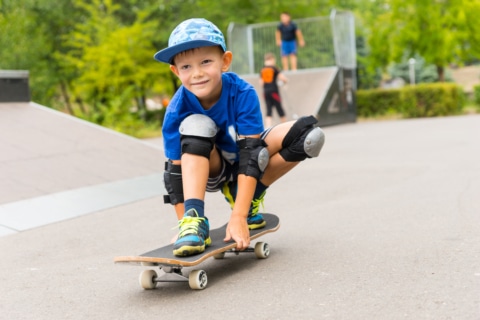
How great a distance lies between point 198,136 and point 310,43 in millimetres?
18150

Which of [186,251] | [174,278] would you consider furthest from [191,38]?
[174,278]

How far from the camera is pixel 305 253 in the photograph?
394 cm

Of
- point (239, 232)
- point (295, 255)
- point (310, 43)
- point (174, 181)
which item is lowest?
point (310, 43)

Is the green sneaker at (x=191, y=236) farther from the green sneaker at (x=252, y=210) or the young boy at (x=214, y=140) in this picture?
the green sneaker at (x=252, y=210)

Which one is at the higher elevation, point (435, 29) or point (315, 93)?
point (435, 29)

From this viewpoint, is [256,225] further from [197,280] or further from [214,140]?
[197,280]

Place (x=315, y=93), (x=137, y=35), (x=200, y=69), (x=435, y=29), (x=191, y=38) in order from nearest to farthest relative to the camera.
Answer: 1. (x=191, y=38)
2. (x=200, y=69)
3. (x=315, y=93)
4. (x=137, y=35)
5. (x=435, y=29)

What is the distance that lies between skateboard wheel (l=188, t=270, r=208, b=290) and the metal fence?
1769cm

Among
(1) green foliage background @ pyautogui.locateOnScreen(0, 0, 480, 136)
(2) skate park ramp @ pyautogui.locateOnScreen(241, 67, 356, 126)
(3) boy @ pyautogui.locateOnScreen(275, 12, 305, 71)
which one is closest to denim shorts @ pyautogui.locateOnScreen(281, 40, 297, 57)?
(3) boy @ pyautogui.locateOnScreen(275, 12, 305, 71)

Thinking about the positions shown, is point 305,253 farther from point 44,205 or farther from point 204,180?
point 44,205

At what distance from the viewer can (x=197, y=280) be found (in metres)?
3.20

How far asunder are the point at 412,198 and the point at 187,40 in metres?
3.11

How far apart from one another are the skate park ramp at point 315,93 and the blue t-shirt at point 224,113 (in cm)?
1592

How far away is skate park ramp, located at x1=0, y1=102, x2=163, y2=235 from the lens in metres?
6.13
